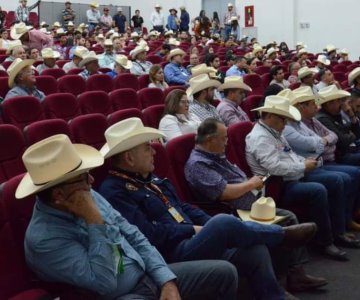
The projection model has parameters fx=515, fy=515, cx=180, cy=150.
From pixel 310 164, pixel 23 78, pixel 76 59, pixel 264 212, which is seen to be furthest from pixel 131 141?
pixel 76 59

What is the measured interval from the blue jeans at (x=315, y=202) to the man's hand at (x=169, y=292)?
61.8 inches

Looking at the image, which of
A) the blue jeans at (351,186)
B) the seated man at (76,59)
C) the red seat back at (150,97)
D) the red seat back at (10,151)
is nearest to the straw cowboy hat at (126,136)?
the red seat back at (10,151)

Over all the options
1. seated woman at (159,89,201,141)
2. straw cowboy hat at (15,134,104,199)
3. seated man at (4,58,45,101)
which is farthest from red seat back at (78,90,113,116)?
straw cowboy hat at (15,134,104,199)

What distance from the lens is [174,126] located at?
13.9 feet

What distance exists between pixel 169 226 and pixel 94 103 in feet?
9.93

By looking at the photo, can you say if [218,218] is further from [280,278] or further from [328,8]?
[328,8]

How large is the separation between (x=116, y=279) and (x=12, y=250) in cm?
44

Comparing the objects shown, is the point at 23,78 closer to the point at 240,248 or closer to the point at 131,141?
the point at 131,141

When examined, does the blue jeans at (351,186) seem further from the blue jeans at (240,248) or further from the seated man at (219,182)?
the blue jeans at (240,248)

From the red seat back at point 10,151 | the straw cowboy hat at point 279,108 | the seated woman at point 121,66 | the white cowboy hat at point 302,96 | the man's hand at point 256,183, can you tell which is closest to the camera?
the man's hand at point 256,183

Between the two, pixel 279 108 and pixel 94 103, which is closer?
pixel 279 108

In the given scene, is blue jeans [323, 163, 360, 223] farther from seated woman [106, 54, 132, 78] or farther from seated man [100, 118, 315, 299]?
seated woman [106, 54, 132, 78]

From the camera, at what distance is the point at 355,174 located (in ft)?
13.1

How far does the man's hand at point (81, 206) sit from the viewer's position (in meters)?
1.98
